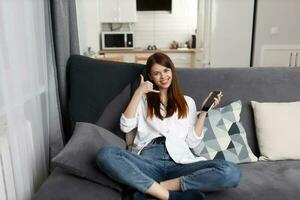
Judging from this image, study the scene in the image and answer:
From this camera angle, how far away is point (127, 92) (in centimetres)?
186

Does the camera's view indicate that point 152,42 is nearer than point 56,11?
No

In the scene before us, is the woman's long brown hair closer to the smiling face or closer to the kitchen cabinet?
the smiling face

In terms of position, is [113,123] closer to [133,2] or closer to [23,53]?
[23,53]

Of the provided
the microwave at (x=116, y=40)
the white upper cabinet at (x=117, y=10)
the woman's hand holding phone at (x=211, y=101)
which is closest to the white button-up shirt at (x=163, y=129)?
the woman's hand holding phone at (x=211, y=101)

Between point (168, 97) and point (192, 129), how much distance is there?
23 centimetres

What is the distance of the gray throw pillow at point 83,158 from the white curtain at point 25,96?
0.26m

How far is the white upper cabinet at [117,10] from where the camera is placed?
5.04 m

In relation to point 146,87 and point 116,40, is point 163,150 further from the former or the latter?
point 116,40

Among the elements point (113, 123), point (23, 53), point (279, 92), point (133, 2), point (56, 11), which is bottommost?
point (113, 123)

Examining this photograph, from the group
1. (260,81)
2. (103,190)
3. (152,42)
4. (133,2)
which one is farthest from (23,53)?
(152,42)

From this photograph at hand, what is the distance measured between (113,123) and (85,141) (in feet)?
1.36

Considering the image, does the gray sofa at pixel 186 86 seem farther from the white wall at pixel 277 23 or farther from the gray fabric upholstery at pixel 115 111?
the white wall at pixel 277 23

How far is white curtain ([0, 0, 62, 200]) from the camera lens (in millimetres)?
1315

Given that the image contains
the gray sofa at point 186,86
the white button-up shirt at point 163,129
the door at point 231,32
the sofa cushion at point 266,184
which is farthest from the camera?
the door at point 231,32
